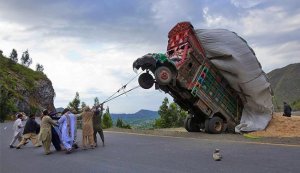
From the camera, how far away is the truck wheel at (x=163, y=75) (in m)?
17.7

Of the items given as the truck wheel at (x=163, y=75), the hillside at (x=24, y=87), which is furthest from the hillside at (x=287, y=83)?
the truck wheel at (x=163, y=75)

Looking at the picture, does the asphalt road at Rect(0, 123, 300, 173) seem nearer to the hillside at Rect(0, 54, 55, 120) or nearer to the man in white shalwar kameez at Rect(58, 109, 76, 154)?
the man in white shalwar kameez at Rect(58, 109, 76, 154)

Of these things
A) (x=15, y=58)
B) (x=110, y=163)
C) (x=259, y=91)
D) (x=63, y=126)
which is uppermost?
(x=15, y=58)

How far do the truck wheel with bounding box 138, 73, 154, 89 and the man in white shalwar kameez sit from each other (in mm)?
4074

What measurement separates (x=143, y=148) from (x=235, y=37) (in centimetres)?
707

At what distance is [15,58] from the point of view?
143 m

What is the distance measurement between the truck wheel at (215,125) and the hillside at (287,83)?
58.9 m

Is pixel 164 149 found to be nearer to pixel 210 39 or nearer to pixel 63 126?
pixel 63 126

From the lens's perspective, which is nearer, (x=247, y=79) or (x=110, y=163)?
(x=110, y=163)

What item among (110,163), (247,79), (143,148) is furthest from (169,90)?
(110,163)

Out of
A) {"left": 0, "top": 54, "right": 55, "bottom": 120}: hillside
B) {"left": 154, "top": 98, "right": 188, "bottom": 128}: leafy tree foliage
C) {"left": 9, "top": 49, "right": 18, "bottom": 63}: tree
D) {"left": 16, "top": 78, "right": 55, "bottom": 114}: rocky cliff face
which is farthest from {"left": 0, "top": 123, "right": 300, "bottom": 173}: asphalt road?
{"left": 9, "top": 49, "right": 18, "bottom": 63}: tree

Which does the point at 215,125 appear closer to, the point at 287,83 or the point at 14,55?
the point at 287,83

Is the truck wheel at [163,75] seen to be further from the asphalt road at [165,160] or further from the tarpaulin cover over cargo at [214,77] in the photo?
the asphalt road at [165,160]

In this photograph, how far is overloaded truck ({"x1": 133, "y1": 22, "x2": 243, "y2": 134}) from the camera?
17.9 m
